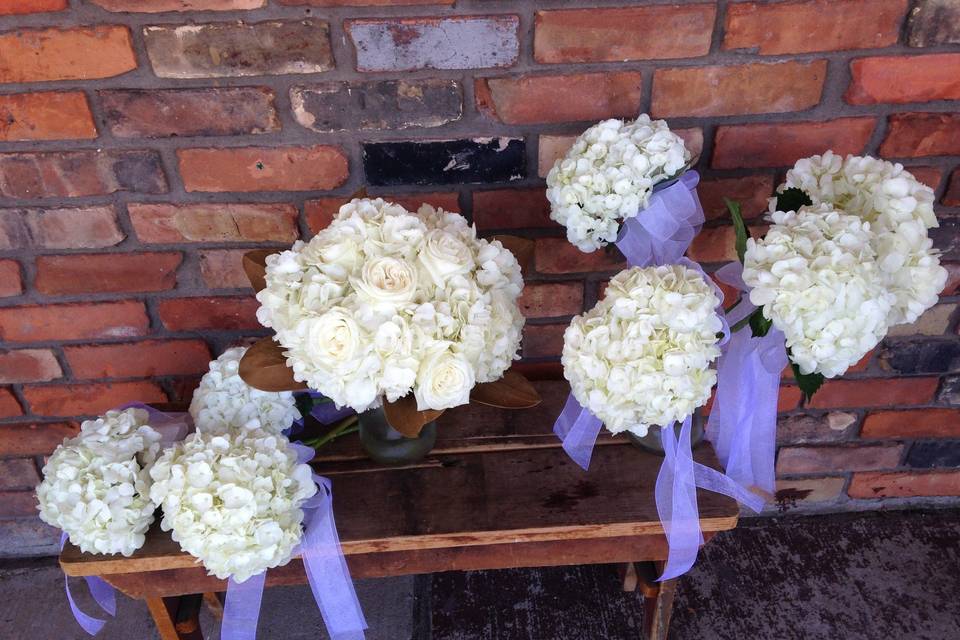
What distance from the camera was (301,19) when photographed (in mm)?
957

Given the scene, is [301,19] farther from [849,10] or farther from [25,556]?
[25,556]

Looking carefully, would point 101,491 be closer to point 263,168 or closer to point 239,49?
point 263,168

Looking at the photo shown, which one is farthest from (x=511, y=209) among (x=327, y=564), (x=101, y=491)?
(x=101, y=491)

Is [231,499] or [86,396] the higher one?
[231,499]

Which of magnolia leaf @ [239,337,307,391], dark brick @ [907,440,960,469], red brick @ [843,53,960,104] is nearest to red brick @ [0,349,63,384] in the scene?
magnolia leaf @ [239,337,307,391]

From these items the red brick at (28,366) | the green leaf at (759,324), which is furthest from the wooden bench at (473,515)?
the red brick at (28,366)

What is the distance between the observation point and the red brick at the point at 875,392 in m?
1.32

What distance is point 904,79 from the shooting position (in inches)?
40.6

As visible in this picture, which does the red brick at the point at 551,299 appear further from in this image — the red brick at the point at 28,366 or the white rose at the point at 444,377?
the red brick at the point at 28,366

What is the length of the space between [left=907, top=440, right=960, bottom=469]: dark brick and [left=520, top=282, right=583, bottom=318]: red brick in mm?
793

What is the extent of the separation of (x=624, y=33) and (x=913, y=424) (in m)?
0.98

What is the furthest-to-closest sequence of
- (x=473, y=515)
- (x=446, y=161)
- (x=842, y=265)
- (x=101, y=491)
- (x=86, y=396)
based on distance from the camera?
(x=86, y=396), (x=446, y=161), (x=473, y=515), (x=101, y=491), (x=842, y=265)

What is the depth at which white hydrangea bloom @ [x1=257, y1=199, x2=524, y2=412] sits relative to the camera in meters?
0.75

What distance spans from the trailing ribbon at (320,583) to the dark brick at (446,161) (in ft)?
1.44
